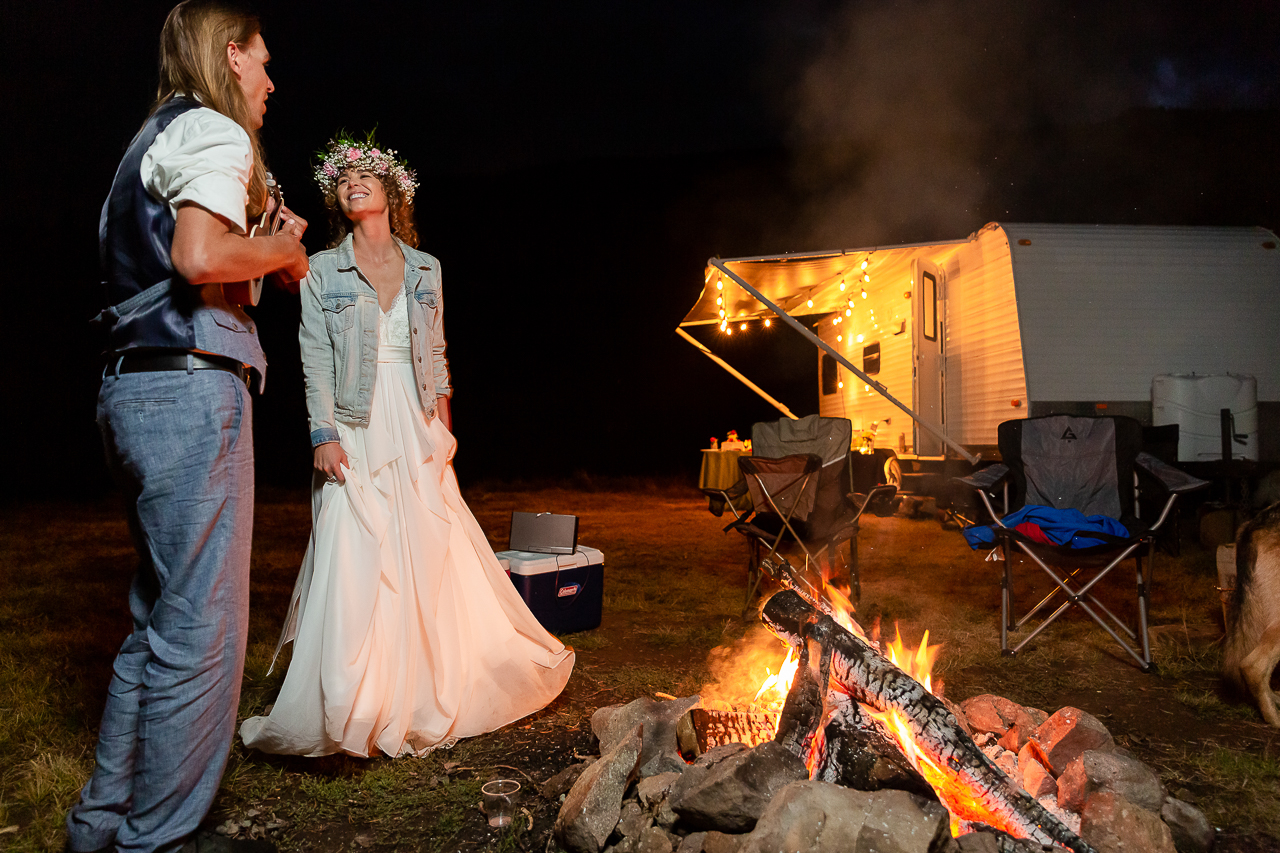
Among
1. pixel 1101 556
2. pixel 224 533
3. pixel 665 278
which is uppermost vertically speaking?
pixel 665 278

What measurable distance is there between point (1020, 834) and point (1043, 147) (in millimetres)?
49432

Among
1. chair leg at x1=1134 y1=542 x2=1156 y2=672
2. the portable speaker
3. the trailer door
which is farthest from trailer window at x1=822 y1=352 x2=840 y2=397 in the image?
the portable speaker

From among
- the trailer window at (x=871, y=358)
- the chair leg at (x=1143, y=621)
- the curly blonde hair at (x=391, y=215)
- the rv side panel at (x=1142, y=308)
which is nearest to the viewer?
the curly blonde hair at (x=391, y=215)

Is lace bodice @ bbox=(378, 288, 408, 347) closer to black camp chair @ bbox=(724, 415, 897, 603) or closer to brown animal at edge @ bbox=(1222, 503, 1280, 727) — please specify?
black camp chair @ bbox=(724, 415, 897, 603)

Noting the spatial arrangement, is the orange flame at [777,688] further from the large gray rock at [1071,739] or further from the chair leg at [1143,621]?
the chair leg at [1143,621]

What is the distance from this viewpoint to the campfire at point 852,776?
129 centimetres

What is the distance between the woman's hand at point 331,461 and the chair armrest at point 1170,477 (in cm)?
312

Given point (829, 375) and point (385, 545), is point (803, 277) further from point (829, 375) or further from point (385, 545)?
point (385, 545)

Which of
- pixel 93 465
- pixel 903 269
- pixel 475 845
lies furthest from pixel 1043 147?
pixel 475 845

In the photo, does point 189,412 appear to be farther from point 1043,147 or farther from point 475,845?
point 1043,147

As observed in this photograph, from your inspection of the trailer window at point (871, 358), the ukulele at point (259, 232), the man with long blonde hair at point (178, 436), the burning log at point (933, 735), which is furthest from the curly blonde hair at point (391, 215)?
the trailer window at point (871, 358)

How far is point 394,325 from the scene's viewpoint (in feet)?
7.30

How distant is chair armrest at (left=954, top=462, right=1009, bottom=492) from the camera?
10.7ft

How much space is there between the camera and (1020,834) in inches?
53.9
